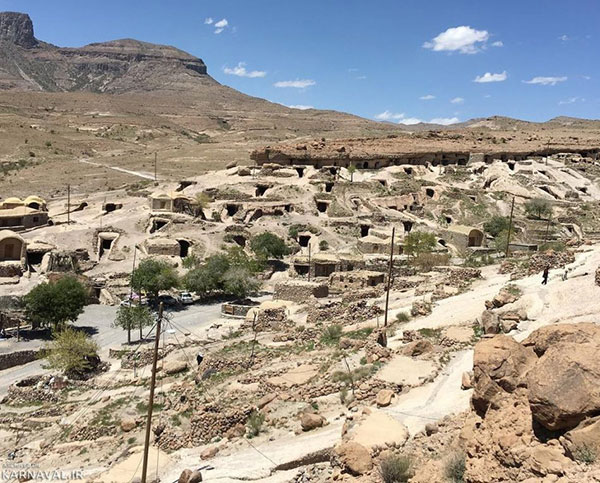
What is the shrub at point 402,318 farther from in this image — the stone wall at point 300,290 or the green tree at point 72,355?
the green tree at point 72,355

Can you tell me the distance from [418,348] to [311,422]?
3.85 meters

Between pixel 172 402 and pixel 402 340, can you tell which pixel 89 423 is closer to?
pixel 172 402

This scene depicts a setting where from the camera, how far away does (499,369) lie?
6.70 metres

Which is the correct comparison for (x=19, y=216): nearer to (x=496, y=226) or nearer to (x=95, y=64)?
(x=496, y=226)

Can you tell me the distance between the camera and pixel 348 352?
13219 mm

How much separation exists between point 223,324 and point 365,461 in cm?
1396

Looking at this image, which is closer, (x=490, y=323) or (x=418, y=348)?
(x=418, y=348)

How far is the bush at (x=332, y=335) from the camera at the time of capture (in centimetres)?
1469

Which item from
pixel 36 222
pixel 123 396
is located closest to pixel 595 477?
pixel 123 396

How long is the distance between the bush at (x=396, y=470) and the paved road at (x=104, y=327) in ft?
44.0

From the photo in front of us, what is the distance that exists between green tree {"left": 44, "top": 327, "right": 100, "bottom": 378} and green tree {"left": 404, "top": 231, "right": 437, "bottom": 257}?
15835 mm

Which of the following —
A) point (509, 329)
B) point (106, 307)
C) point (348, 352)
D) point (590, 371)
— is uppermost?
point (590, 371)

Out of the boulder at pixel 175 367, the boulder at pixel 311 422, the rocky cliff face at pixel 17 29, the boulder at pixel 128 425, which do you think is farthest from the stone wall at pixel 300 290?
the rocky cliff face at pixel 17 29

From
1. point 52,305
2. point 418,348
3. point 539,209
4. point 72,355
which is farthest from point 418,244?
point 72,355
